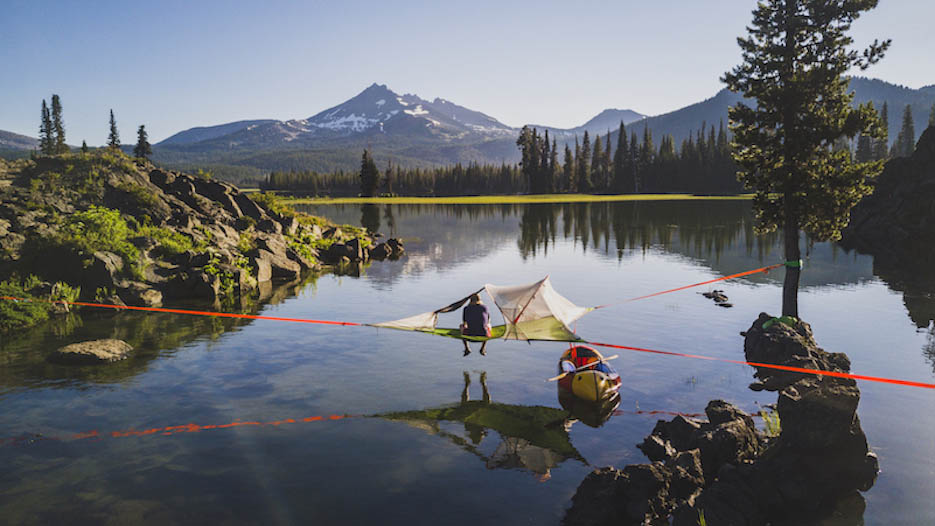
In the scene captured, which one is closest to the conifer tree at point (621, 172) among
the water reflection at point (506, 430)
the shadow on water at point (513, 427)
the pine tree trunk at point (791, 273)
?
the pine tree trunk at point (791, 273)

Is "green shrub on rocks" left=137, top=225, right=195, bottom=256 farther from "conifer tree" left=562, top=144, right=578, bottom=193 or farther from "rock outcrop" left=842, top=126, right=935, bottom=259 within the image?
"conifer tree" left=562, top=144, right=578, bottom=193

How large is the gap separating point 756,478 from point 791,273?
1539 centimetres

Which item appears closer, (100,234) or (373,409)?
→ (373,409)

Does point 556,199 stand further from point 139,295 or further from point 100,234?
point 139,295

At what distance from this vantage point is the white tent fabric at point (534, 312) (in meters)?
18.0

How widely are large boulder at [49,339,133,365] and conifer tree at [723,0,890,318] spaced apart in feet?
86.8

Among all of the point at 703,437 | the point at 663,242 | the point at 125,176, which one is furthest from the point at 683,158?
the point at 703,437

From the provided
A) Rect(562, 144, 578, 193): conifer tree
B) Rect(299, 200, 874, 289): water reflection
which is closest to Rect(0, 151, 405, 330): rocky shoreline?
Rect(299, 200, 874, 289): water reflection

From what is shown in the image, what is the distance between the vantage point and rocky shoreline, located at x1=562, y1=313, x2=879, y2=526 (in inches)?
414

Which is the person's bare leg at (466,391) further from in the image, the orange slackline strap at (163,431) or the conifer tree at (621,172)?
the conifer tree at (621,172)

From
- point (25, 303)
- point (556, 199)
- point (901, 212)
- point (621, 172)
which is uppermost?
point (621, 172)

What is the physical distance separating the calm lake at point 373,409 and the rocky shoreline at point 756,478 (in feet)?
→ 2.39

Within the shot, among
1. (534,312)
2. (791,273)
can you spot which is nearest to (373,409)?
(534,312)

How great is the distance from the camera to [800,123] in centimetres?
2361
